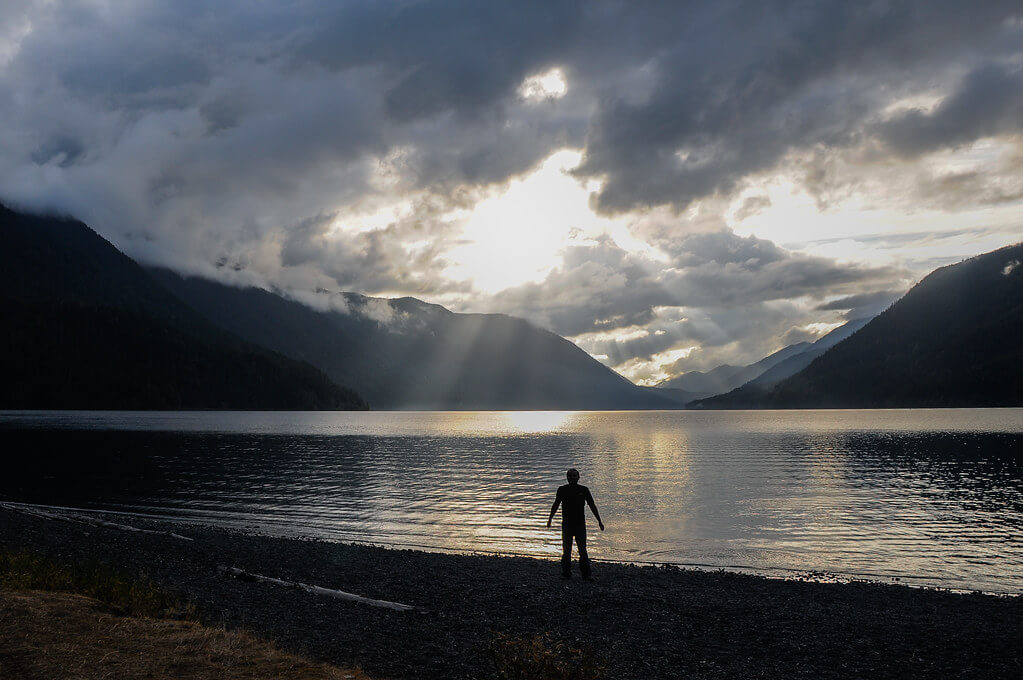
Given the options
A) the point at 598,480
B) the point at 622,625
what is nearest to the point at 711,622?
the point at 622,625

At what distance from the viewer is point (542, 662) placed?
13203 mm

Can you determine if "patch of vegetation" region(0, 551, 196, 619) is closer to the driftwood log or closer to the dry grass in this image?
the dry grass

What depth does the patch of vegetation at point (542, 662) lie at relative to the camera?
12781 millimetres

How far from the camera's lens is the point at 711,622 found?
19.0m

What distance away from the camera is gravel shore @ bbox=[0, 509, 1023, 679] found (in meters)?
15.2

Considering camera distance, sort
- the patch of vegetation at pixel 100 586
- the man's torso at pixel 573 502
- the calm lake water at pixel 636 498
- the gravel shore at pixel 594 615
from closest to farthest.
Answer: the gravel shore at pixel 594 615 < the patch of vegetation at pixel 100 586 < the man's torso at pixel 573 502 < the calm lake water at pixel 636 498

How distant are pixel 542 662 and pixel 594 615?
271 inches

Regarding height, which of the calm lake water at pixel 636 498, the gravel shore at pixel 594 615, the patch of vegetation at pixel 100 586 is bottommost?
the calm lake water at pixel 636 498

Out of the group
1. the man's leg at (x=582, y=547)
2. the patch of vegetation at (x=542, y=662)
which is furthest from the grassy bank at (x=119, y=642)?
the man's leg at (x=582, y=547)

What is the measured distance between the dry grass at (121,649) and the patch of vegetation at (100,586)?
127 cm

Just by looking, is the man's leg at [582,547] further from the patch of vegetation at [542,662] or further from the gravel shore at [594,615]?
the patch of vegetation at [542,662]

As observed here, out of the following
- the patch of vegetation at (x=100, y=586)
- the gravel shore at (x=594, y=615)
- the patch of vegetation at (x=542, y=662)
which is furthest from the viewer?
the patch of vegetation at (x=100, y=586)

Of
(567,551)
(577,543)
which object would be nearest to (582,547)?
(577,543)

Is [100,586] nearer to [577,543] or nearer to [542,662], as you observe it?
[542,662]
